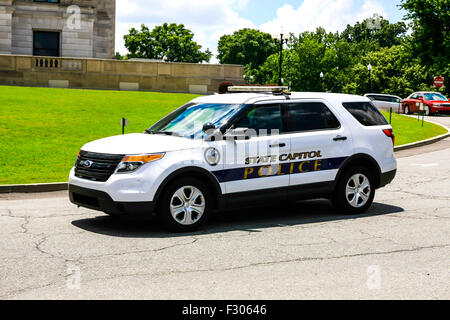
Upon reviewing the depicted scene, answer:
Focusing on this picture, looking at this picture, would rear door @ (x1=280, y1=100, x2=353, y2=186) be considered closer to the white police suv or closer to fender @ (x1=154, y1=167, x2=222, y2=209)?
the white police suv

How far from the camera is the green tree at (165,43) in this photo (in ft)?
335

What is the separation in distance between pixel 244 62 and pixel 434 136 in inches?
3784

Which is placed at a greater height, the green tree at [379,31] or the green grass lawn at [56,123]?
the green tree at [379,31]

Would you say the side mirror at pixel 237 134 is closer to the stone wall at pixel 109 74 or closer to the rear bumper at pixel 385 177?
the rear bumper at pixel 385 177

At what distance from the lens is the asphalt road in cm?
551

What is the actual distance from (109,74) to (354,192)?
93.2ft

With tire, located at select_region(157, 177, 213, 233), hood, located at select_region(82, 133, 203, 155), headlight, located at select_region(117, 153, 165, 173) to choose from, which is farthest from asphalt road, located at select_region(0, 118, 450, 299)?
hood, located at select_region(82, 133, 203, 155)

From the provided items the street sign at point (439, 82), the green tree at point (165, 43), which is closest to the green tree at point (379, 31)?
the green tree at point (165, 43)

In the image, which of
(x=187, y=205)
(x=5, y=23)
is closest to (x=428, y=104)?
(x=5, y=23)

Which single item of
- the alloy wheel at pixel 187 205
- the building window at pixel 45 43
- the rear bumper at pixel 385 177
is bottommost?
the alloy wheel at pixel 187 205

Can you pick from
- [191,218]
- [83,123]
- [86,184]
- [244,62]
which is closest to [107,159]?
[86,184]

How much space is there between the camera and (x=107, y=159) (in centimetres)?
788

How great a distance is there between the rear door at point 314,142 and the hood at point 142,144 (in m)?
1.50

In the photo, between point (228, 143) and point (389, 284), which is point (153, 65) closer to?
point (228, 143)
